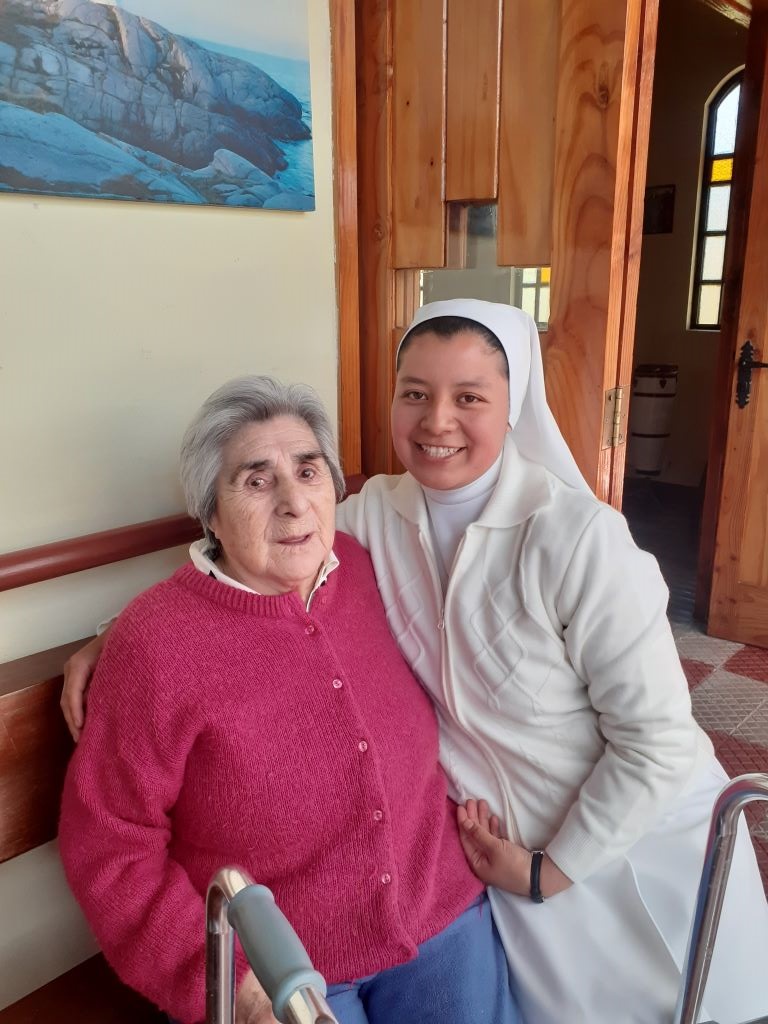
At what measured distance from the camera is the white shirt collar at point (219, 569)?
3.81 feet

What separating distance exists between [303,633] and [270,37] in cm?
111

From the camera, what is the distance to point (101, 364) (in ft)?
4.37

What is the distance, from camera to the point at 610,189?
4.69 feet

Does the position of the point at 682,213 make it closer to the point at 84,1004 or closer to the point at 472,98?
the point at 472,98

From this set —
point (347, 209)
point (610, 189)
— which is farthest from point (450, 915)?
point (347, 209)

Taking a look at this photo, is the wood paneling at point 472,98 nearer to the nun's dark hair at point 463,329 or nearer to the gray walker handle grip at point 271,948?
the nun's dark hair at point 463,329

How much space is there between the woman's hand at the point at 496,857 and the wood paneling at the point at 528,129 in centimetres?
105

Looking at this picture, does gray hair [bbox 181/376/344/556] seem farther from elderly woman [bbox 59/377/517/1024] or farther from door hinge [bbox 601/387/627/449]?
door hinge [bbox 601/387/627/449]

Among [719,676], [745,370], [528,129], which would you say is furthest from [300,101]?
[719,676]

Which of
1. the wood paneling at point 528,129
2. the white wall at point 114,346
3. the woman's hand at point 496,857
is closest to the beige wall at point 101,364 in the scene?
the white wall at point 114,346

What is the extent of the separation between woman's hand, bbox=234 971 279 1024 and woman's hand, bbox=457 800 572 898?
409 mm

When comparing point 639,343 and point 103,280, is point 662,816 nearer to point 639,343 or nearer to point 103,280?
point 103,280

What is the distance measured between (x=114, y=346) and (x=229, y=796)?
0.77 metres

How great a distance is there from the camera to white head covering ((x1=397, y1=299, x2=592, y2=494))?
1245 millimetres
